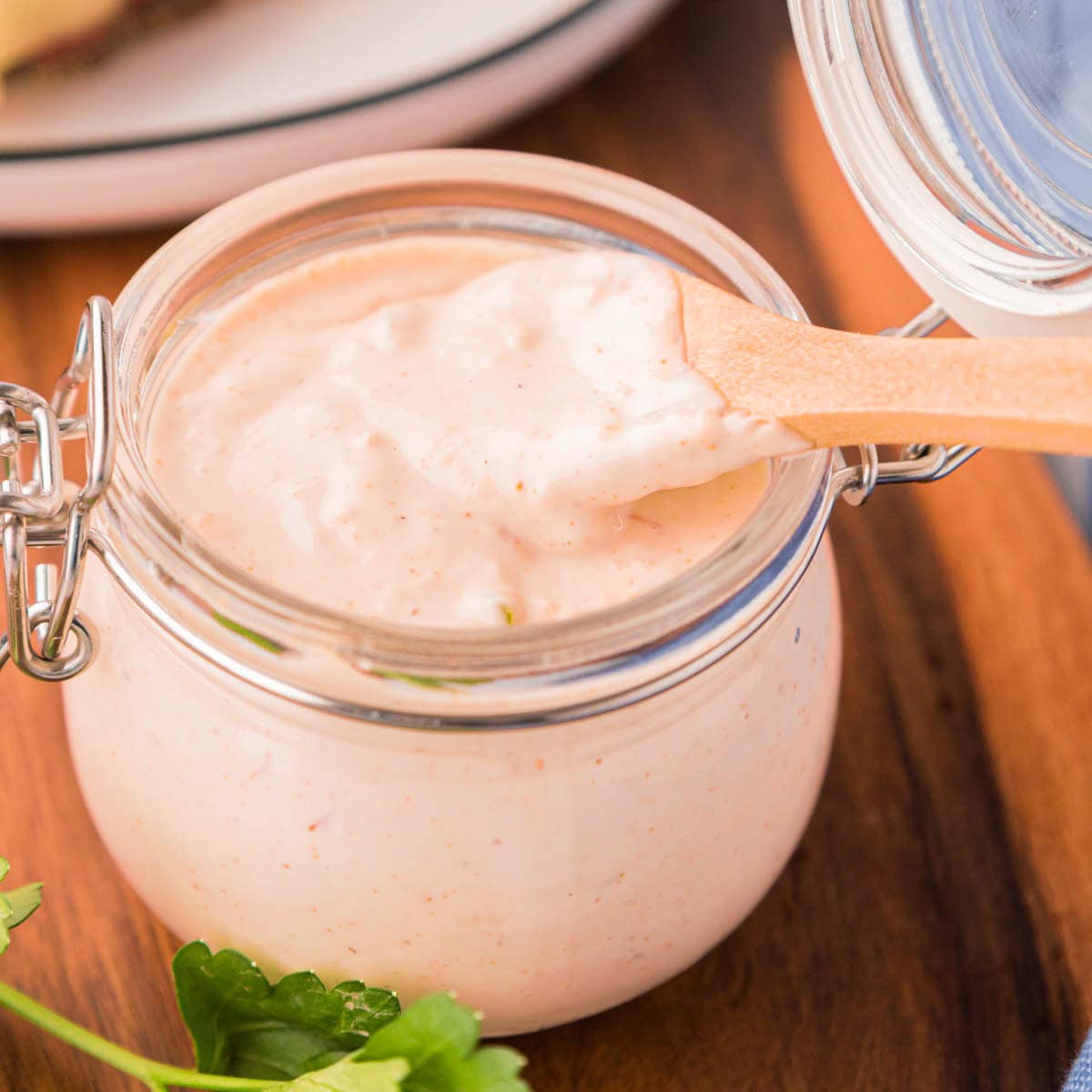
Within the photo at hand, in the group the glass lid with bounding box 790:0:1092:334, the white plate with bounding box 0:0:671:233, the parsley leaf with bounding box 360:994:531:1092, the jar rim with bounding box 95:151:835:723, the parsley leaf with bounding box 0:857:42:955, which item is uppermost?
the white plate with bounding box 0:0:671:233

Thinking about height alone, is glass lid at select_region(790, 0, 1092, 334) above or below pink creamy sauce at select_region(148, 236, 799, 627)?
above

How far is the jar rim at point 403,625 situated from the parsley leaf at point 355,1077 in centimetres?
12

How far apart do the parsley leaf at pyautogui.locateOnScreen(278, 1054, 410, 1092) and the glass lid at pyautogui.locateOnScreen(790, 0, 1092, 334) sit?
1.38ft

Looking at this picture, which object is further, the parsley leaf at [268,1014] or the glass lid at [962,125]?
the glass lid at [962,125]

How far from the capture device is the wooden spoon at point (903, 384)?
0.53 metres

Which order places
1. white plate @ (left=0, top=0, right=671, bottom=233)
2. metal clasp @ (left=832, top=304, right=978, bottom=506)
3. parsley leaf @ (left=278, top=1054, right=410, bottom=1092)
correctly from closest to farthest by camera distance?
1. parsley leaf @ (left=278, top=1054, right=410, bottom=1092)
2. metal clasp @ (left=832, top=304, right=978, bottom=506)
3. white plate @ (left=0, top=0, right=671, bottom=233)

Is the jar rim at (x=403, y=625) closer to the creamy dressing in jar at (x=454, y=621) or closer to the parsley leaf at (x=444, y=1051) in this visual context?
the creamy dressing in jar at (x=454, y=621)

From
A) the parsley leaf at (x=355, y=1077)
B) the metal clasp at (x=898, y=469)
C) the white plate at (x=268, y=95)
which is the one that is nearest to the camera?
the parsley leaf at (x=355, y=1077)

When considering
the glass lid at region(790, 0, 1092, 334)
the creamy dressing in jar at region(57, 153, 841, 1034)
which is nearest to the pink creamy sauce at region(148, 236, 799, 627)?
the creamy dressing in jar at region(57, 153, 841, 1034)

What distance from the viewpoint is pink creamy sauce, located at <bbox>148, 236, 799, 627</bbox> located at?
1.95 feet

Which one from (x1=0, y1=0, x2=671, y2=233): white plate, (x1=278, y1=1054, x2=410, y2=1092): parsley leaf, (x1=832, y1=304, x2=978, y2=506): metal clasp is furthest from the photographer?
(x1=0, y1=0, x2=671, y2=233): white plate

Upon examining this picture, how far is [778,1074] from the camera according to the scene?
0.67 meters

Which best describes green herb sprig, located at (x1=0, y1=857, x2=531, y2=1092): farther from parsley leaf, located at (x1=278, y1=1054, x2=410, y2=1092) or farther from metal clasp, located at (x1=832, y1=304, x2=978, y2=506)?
metal clasp, located at (x1=832, y1=304, x2=978, y2=506)

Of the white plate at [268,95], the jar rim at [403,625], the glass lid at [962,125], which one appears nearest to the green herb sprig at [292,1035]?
the jar rim at [403,625]
